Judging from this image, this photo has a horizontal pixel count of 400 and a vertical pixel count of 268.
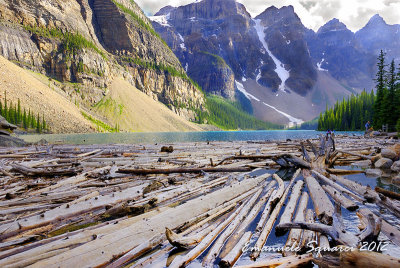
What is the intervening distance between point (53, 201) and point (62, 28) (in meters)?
184

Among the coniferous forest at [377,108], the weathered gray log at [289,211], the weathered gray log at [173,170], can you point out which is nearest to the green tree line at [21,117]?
the weathered gray log at [173,170]

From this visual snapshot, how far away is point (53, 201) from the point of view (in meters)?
5.84

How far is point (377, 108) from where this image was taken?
62062 mm

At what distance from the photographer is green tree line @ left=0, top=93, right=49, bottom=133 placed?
268ft

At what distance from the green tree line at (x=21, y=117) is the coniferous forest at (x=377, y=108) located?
10982cm

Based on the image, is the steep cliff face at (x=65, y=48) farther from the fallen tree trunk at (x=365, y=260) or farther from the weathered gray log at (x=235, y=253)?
the fallen tree trunk at (x=365, y=260)

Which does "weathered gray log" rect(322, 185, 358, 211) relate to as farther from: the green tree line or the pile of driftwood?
the green tree line

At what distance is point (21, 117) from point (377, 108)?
11551cm

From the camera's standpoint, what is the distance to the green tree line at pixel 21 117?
8156 centimetres

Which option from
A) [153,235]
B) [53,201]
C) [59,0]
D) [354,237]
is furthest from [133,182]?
[59,0]

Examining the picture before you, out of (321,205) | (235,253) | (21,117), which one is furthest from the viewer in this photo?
(21,117)

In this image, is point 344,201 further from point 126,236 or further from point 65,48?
point 65,48

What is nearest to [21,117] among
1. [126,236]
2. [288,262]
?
[126,236]

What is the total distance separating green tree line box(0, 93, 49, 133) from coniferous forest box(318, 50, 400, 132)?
109816 millimetres
